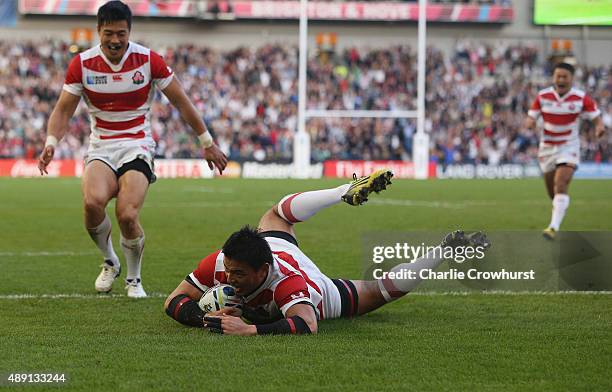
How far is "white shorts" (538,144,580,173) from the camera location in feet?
44.9

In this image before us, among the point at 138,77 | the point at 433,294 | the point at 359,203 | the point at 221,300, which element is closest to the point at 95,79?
the point at 138,77

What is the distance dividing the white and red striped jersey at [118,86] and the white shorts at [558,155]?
7174 millimetres

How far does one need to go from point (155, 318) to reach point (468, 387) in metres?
2.74

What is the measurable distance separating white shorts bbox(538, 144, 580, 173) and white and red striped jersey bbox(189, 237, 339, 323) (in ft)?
25.2

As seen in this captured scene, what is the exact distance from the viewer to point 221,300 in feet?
20.7

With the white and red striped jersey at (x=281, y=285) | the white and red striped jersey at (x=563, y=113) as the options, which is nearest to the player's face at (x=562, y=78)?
the white and red striped jersey at (x=563, y=113)

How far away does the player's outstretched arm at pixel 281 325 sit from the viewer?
5.92 metres

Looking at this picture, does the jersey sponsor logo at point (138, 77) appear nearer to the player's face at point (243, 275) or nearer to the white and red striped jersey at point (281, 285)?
the white and red striped jersey at point (281, 285)

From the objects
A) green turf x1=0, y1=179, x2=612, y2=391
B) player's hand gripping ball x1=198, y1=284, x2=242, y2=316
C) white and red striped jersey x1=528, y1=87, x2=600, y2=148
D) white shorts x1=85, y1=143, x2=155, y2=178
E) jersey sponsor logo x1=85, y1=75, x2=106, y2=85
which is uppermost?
jersey sponsor logo x1=85, y1=75, x2=106, y2=85

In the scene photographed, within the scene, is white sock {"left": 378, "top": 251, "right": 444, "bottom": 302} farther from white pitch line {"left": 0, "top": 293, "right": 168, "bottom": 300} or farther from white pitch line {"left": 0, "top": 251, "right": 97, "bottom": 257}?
white pitch line {"left": 0, "top": 251, "right": 97, "bottom": 257}

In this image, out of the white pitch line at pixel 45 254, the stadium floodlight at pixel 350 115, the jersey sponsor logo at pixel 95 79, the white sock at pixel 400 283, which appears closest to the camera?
the white sock at pixel 400 283

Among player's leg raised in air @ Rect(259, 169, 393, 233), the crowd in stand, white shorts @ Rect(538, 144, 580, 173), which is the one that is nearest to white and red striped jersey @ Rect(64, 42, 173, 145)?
player's leg raised in air @ Rect(259, 169, 393, 233)

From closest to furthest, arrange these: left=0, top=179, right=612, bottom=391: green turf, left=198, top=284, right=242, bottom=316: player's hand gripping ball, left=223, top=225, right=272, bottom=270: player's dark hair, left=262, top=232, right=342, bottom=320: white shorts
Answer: left=0, top=179, right=612, bottom=391: green turf → left=223, top=225, right=272, bottom=270: player's dark hair → left=198, top=284, right=242, bottom=316: player's hand gripping ball → left=262, top=232, right=342, bottom=320: white shorts

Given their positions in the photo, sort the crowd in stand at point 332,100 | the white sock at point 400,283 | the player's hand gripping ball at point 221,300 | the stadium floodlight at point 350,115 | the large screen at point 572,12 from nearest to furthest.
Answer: the player's hand gripping ball at point 221,300
the white sock at point 400,283
the stadium floodlight at point 350,115
the crowd in stand at point 332,100
the large screen at point 572,12
